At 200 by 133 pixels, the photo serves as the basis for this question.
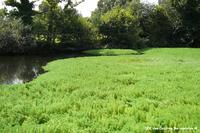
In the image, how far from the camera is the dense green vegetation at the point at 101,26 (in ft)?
159

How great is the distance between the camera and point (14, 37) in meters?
45.0

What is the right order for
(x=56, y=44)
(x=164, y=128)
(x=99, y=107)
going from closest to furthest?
1. (x=164, y=128)
2. (x=99, y=107)
3. (x=56, y=44)

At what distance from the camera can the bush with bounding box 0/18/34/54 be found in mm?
44688

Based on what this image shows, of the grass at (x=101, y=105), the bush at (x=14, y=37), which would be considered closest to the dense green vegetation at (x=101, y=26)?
the bush at (x=14, y=37)

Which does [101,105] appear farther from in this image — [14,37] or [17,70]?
[14,37]

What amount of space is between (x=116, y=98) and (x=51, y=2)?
40.4 m

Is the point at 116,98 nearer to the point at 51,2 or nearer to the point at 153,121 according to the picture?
the point at 153,121

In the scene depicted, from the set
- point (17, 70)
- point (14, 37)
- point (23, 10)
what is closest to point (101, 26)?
point (23, 10)

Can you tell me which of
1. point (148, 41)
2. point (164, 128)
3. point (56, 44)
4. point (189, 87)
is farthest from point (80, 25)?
point (164, 128)

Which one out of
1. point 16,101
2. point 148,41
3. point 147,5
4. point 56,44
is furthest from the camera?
point 147,5

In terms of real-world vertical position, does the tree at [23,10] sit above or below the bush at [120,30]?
above

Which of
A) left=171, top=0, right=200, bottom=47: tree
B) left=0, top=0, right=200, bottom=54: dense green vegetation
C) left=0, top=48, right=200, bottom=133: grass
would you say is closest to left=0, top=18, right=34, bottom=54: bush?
left=0, top=0, right=200, bottom=54: dense green vegetation

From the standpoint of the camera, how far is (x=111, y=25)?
53.2 m

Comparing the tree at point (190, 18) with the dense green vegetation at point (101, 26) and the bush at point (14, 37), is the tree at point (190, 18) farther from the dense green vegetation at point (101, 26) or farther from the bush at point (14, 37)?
the bush at point (14, 37)
